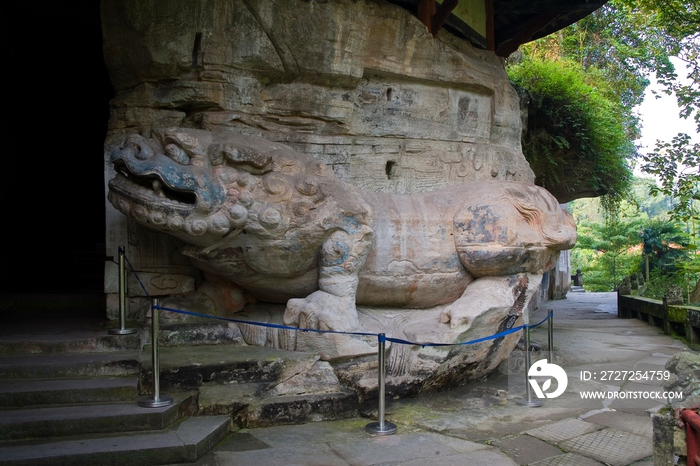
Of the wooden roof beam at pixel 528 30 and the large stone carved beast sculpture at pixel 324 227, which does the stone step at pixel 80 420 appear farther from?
the wooden roof beam at pixel 528 30

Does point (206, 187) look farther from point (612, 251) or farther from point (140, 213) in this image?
point (612, 251)

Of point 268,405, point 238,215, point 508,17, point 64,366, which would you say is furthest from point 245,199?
point 508,17

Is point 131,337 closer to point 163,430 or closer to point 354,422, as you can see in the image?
point 163,430

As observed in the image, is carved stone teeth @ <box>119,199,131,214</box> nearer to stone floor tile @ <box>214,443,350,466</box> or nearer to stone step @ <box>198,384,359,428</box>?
stone step @ <box>198,384,359,428</box>

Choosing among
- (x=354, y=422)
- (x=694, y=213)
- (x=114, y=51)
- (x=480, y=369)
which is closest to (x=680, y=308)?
(x=694, y=213)

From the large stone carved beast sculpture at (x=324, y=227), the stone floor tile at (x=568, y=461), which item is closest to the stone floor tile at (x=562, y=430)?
the stone floor tile at (x=568, y=461)

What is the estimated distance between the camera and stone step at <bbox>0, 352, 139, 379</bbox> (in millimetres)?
4145

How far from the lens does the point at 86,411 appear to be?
3.75 metres

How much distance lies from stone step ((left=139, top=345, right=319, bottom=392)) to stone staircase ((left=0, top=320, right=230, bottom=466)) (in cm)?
11

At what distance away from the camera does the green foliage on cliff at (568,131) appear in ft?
32.7

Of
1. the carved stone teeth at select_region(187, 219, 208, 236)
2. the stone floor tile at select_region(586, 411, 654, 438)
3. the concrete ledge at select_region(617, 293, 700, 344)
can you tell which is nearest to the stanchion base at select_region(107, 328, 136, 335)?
the carved stone teeth at select_region(187, 219, 208, 236)

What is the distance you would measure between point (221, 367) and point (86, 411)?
96 cm

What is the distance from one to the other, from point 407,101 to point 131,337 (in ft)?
12.3

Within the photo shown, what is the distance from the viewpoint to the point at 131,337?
4676 millimetres
